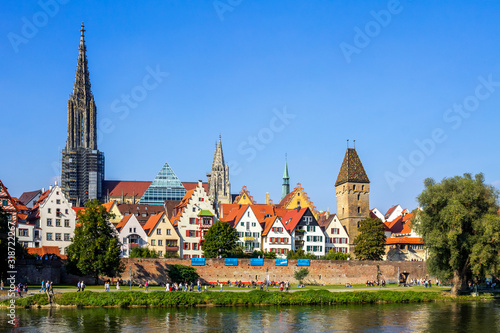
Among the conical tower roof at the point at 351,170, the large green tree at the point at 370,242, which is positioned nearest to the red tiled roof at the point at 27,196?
the conical tower roof at the point at 351,170

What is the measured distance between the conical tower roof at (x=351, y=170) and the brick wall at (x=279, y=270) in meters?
22.5

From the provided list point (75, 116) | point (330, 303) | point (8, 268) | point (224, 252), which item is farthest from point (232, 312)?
point (75, 116)

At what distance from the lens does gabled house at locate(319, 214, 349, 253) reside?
118062 millimetres

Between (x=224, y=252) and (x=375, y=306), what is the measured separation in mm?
32060

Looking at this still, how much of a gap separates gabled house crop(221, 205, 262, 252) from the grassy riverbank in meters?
37.0

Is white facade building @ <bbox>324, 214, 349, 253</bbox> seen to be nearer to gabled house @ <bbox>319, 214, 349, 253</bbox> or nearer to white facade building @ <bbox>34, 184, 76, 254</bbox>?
gabled house @ <bbox>319, 214, 349, 253</bbox>

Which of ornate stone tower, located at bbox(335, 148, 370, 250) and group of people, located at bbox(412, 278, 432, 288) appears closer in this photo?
group of people, located at bbox(412, 278, 432, 288)

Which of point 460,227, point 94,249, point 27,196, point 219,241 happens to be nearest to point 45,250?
point 94,249

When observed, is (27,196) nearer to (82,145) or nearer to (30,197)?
(30,197)

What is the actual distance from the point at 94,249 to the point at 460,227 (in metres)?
42.3

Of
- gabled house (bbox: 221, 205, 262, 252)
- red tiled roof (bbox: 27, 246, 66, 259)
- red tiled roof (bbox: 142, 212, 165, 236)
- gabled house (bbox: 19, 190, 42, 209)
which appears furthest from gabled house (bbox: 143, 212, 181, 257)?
gabled house (bbox: 19, 190, 42, 209)

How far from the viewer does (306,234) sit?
11512 centimetres

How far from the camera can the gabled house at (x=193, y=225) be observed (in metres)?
110

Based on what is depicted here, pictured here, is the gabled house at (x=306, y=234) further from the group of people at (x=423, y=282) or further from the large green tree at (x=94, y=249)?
the large green tree at (x=94, y=249)
